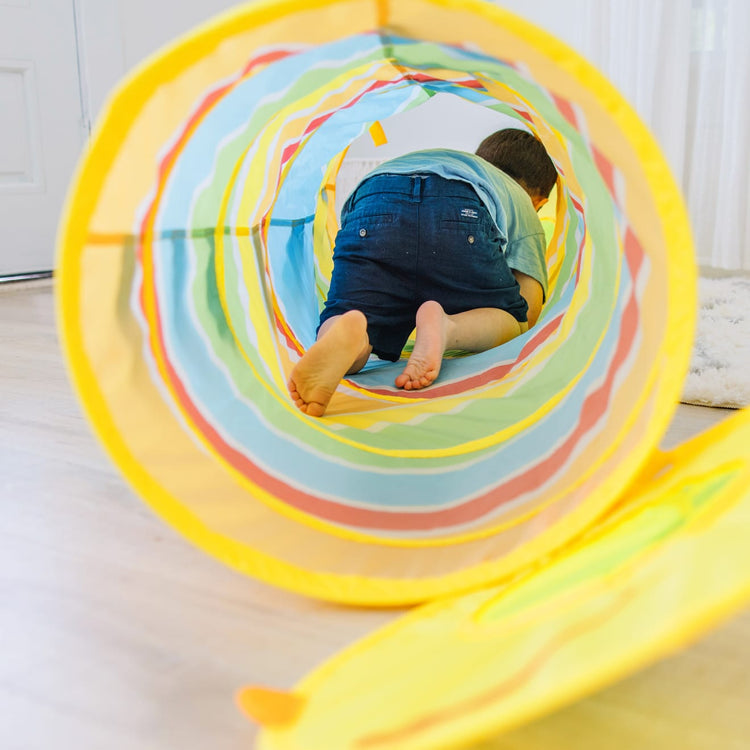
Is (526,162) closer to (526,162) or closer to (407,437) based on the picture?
(526,162)

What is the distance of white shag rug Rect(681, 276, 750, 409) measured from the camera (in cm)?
152

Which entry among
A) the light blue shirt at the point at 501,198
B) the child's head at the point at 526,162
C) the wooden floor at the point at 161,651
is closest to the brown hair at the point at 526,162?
the child's head at the point at 526,162

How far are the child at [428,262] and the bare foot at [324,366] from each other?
14 cm

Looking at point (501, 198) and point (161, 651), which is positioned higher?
point (501, 198)

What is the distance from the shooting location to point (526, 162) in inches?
76.4

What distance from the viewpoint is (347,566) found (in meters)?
0.86

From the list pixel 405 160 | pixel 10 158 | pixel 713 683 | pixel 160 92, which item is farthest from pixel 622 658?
pixel 10 158

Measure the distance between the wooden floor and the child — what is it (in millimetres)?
595

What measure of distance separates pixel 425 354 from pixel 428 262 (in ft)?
0.68

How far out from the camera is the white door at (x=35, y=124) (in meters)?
2.94

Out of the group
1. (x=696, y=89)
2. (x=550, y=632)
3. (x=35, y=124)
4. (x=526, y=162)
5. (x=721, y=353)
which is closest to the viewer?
(x=550, y=632)

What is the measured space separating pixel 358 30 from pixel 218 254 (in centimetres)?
48

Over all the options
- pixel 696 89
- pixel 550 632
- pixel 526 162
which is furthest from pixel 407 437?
pixel 696 89

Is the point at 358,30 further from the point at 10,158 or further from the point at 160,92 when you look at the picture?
the point at 10,158
